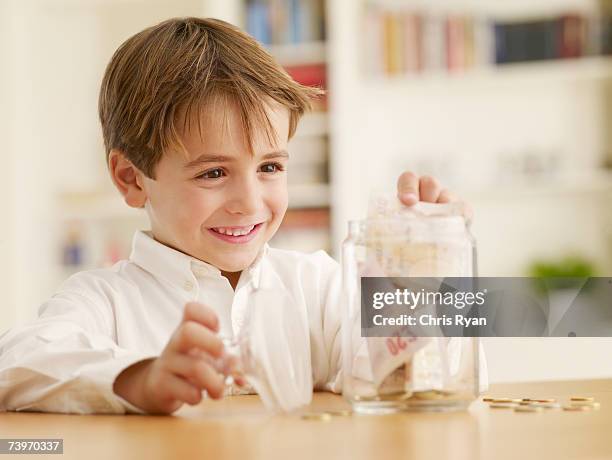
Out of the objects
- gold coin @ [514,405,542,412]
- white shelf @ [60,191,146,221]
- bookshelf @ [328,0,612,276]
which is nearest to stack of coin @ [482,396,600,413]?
gold coin @ [514,405,542,412]

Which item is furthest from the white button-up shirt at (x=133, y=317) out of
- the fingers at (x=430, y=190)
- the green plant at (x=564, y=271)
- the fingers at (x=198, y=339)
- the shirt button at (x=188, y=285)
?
the green plant at (x=564, y=271)

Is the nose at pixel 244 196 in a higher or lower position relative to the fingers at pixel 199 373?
higher

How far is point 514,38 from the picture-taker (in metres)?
3.52

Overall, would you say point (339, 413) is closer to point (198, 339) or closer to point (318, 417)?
point (318, 417)

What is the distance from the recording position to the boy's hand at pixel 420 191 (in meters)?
0.91

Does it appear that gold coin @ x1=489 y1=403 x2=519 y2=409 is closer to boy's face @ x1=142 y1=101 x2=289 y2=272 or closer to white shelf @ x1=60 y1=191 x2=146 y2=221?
boy's face @ x1=142 y1=101 x2=289 y2=272

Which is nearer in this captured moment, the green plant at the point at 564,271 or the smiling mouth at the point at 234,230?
the smiling mouth at the point at 234,230

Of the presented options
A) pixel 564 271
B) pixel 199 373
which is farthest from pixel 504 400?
pixel 564 271

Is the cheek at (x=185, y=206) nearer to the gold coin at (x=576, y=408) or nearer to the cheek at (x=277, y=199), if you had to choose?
the cheek at (x=277, y=199)

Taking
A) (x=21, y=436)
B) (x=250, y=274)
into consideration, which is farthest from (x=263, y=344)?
(x=250, y=274)

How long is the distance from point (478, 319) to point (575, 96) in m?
2.96

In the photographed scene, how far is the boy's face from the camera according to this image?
1.13 meters

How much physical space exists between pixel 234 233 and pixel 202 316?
17.4 inches

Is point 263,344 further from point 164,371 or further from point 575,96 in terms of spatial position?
point 575,96
